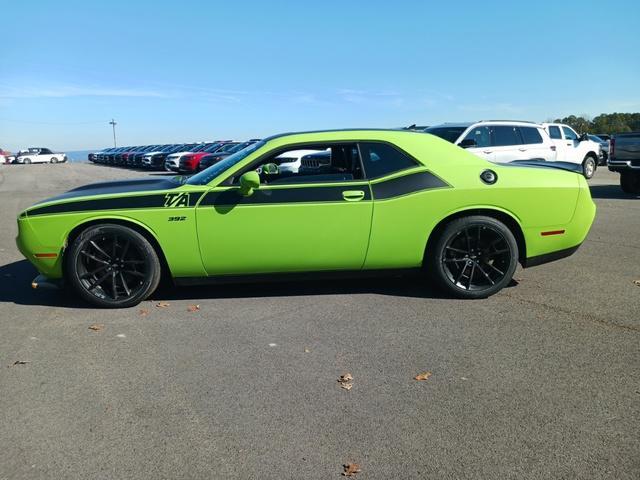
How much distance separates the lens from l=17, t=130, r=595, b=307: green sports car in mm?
4863

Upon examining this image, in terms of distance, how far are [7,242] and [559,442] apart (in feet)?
27.0

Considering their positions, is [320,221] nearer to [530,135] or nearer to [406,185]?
[406,185]

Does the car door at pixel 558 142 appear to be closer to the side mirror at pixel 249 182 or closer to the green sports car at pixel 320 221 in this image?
the green sports car at pixel 320 221

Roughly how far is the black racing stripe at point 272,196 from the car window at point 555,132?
43.1ft

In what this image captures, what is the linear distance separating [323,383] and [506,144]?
10960mm

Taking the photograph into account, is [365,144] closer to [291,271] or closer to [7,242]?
[291,271]

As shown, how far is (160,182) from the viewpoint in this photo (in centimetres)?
558

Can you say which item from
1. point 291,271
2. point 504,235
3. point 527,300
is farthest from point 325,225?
point 527,300

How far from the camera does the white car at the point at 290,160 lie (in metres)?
5.08

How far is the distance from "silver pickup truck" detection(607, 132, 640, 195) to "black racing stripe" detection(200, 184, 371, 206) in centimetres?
1022

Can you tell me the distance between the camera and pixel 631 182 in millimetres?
13320

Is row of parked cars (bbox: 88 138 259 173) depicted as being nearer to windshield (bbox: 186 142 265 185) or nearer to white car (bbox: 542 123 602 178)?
white car (bbox: 542 123 602 178)

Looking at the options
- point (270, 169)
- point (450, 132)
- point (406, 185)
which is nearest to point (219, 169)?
point (270, 169)

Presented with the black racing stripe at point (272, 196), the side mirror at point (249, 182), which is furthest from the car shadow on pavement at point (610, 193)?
the side mirror at point (249, 182)
